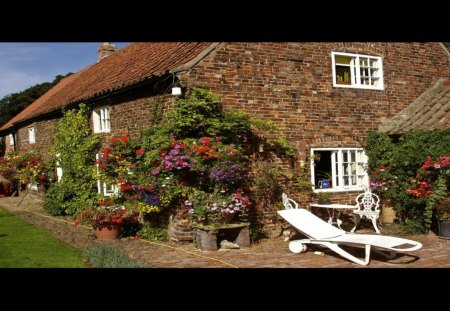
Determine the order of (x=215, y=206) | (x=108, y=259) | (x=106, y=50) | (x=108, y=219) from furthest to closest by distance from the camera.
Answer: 1. (x=106, y=50)
2. (x=108, y=219)
3. (x=215, y=206)
4. (x=108, y=259)

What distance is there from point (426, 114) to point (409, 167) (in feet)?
6.45

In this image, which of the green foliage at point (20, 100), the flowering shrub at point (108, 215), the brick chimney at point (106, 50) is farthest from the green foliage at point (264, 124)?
the green foliage at point (20, 100)

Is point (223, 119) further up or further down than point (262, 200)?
further up

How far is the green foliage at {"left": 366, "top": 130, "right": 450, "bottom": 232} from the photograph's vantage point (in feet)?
33.0

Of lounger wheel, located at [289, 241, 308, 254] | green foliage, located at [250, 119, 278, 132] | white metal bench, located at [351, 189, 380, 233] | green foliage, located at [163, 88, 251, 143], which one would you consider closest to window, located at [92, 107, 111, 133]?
green foliage, located at [163, 88, 251, 143]

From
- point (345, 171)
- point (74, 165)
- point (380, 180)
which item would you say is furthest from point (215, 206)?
point (74, 165)

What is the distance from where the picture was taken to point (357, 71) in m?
12.3

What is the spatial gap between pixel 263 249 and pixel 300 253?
82cm

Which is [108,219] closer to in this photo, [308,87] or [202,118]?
[202,118]

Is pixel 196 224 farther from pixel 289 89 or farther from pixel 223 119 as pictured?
pixel 289 89
